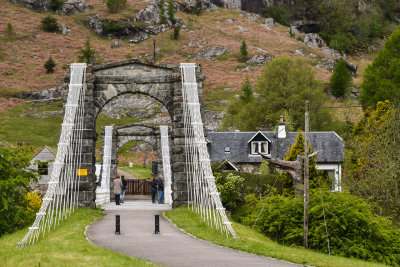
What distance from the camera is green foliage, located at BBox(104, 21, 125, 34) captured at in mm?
108000

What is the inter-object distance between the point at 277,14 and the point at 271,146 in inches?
4030

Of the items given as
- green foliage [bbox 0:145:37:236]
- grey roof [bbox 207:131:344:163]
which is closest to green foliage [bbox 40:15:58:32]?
grey roof [bbox 207:131:344:163]

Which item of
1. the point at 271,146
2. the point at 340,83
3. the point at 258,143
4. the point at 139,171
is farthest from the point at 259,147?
the point at 340,83

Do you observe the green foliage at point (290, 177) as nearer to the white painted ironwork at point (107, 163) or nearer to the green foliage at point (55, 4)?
the white painted ironwork at point (107, 163)

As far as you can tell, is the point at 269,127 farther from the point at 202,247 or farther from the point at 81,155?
the point at 202,247

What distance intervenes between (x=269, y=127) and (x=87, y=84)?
3038 cm

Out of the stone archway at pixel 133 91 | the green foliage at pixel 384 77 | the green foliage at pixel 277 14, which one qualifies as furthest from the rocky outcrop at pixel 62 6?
the stone archway at pixel 133 91

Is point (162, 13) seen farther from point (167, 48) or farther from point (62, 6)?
point (62, 6)

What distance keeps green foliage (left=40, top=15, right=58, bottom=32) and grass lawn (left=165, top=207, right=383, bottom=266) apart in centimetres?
9086

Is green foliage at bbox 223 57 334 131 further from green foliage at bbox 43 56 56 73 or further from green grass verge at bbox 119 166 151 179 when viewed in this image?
→ green foliage at bbox 43 56 56 73

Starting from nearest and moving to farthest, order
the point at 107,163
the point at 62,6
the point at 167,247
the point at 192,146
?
the point at 167,247, the point at 192,146, the point at 107,163, the point at 62,6

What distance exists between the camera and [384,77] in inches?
1745

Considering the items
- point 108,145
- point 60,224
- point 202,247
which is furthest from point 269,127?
point 202,247

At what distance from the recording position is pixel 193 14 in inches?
5025
